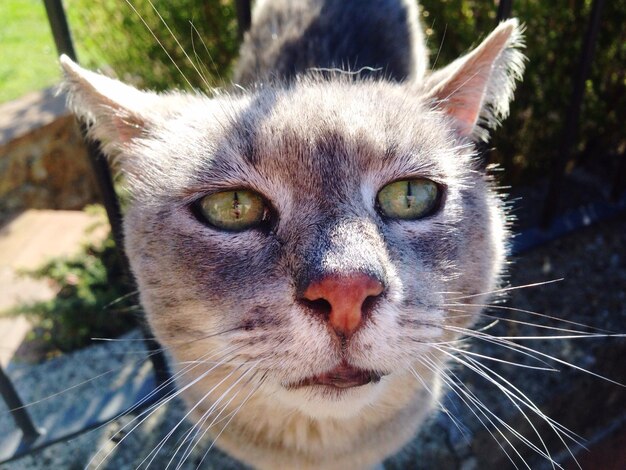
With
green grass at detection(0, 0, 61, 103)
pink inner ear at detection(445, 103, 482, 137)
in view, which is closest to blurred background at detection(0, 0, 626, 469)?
pink inner ear at detection(445, 103, 482, 137)

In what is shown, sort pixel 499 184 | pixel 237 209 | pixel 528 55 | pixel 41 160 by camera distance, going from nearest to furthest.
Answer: pixel 237 209 < pixel 499 184 < pixel 528 55 < pixel 41 160

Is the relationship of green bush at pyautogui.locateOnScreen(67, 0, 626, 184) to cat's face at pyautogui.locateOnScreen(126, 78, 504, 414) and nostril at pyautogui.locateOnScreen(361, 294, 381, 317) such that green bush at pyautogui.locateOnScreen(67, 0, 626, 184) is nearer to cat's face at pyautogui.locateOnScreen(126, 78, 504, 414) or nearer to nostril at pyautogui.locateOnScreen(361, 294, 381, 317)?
cat's face at pyautogui.locateOnScreen(126, 78, 504, 414)

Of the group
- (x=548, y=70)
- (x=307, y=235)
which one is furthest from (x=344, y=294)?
(x=548, y=70)

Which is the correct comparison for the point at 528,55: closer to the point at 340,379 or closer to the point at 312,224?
the point at 312,224

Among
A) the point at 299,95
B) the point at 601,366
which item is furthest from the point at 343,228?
the point at 601,366

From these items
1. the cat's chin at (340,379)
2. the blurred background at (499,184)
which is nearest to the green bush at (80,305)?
the blurred background at (499,184)

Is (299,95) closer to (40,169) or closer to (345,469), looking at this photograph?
(345,469)

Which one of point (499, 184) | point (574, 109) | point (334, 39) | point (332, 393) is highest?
point (334, 39)
